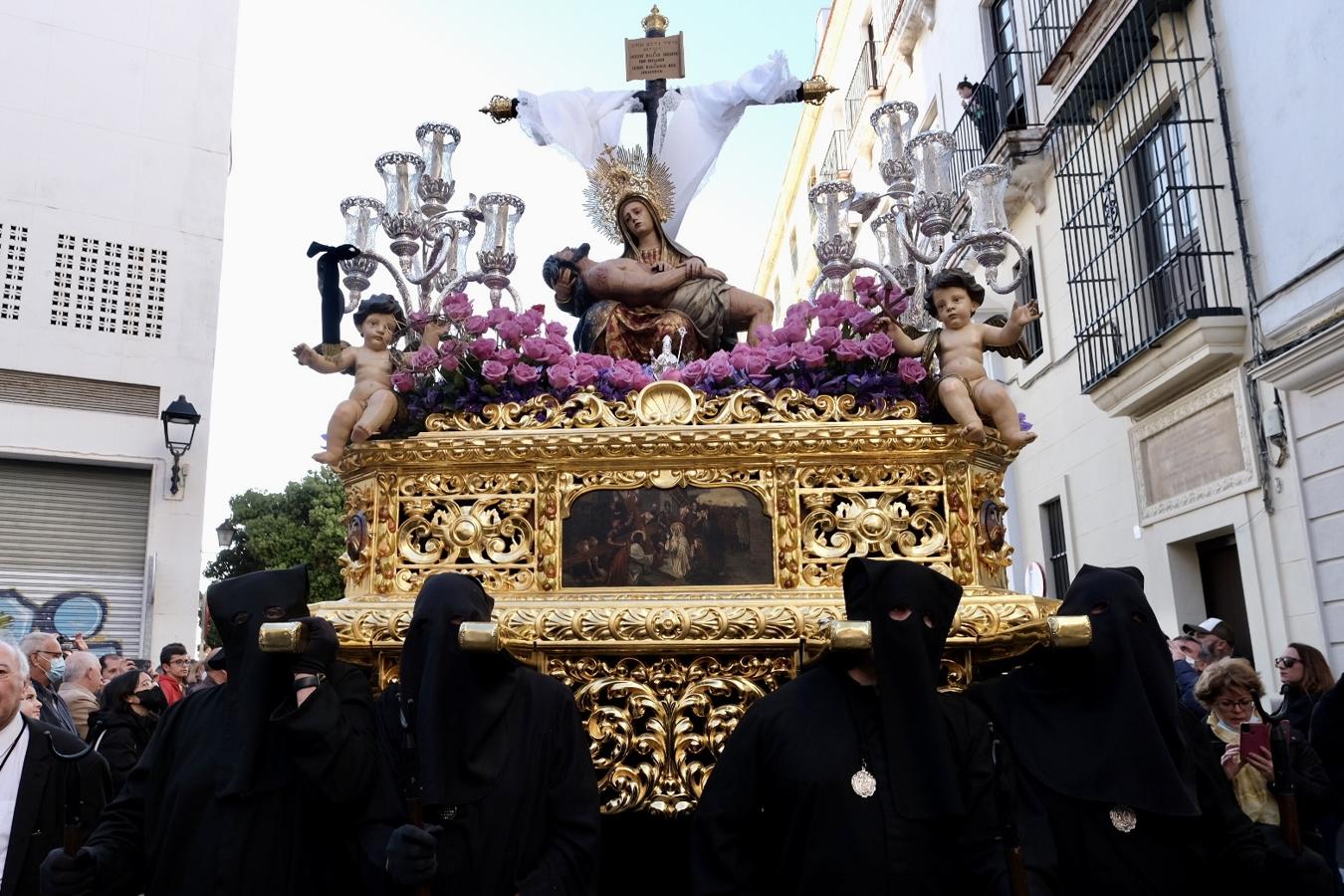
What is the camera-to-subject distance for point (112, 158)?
1186 centimetres

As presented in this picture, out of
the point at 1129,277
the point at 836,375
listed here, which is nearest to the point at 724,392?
the point at 836,375

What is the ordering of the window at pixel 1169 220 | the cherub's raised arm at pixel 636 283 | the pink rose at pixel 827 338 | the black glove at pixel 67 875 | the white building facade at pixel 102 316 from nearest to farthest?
1. the black glove at pixel 67 875
2. the pink rose at pixel 827 338
3. the cherub's raised arm at pixel 636 283
4. the window at pixel 1169 220
5. the white building facade at pixel 102 316

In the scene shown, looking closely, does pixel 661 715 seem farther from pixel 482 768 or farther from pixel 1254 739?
pixel 1254 739

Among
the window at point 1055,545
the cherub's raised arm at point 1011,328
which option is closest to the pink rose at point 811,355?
the cherub's raised arm at point 1011,328

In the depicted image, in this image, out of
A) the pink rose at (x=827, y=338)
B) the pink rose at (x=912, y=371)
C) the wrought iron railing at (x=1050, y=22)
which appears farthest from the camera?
the wrought iron railing at (x=1050, y=22)

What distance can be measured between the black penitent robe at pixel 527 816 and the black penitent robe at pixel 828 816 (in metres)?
0.35

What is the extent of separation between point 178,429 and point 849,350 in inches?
354

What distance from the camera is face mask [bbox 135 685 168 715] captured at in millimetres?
5602

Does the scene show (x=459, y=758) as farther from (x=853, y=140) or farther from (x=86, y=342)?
(x=853, y=140)

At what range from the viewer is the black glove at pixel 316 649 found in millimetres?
2977

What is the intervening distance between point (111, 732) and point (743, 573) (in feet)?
10.8

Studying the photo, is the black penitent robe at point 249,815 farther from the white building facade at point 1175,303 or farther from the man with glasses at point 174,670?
the white building facade at point 1175,303

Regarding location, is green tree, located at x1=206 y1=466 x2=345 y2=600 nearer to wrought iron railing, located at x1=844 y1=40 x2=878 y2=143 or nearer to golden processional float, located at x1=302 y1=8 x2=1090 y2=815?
wrought iron railing, located at x1=844 y1=40 x2=878 y2=143

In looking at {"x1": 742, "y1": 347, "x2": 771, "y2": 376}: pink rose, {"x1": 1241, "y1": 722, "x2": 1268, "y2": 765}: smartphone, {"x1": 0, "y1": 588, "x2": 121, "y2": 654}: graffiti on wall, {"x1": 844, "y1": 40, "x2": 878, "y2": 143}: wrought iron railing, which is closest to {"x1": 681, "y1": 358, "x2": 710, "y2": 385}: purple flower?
{"x1": 742, "y1": 347, "x2": 771, "y2": 376}: pink rose
